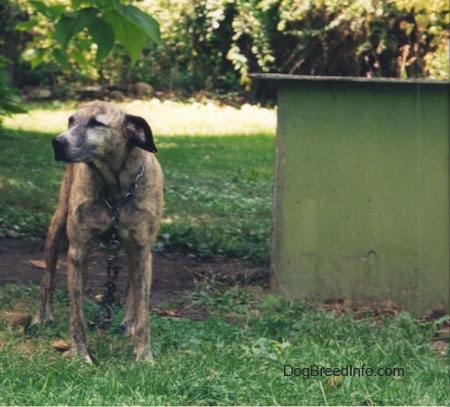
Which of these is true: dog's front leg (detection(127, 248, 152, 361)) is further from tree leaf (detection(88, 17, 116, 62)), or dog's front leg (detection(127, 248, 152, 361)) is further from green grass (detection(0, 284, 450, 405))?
tree leaf (detection(88, 17, 116, 62))

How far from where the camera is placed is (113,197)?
18.9ft

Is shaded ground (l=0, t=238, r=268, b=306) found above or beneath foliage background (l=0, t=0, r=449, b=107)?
beneath

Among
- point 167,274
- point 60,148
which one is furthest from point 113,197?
point 167,274

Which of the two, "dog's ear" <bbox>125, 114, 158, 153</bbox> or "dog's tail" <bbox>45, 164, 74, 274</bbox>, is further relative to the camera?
"dog's tail" <bbox>45, 164, 74, 274</bbox>

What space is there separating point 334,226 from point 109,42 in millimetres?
2370

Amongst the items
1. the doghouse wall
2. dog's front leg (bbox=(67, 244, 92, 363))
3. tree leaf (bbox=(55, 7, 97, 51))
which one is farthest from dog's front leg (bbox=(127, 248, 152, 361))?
the doghouse wall

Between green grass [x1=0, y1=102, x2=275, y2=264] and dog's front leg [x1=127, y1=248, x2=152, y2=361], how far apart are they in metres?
2.79

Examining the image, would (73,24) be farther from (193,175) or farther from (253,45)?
(253,45)

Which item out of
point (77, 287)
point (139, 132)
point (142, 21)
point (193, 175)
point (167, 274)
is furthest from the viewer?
point (193, 175)

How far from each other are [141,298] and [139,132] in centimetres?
89

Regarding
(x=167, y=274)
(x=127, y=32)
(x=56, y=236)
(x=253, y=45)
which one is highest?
(x=253, y=45)

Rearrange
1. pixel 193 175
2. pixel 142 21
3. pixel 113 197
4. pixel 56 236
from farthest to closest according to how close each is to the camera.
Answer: pixel 193 175
pixel 56 236
pixel 113 197
pixel 142 21

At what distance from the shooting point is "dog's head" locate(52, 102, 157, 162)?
5.45 metres

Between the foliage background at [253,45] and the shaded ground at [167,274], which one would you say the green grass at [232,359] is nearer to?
the shaded ground at [167,274]
